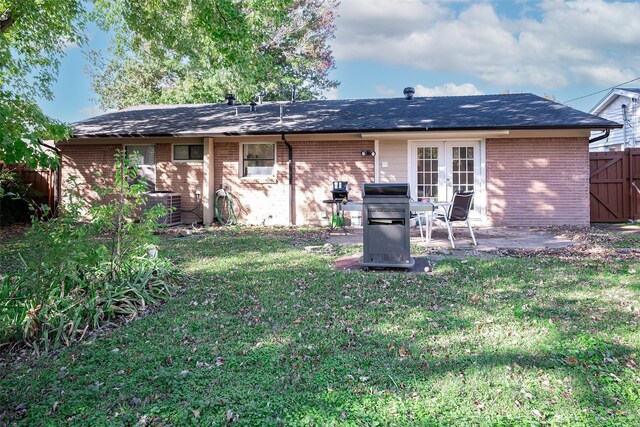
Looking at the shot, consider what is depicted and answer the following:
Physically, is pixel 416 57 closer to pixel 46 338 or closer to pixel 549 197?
pixel 549 197

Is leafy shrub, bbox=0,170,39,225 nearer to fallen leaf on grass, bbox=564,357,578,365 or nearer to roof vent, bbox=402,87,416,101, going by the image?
roof vent, bbox=402,87,416,101

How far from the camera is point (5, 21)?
8.74 meters

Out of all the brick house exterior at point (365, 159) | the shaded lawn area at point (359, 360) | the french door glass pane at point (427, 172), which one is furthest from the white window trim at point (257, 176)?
the shaded lawn area at point (359, 360)

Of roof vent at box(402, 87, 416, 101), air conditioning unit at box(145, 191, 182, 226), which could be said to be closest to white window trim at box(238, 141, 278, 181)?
air conditioning unit at box(145, 191, 182, 226)

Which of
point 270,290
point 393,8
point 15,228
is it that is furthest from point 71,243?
point 393,8

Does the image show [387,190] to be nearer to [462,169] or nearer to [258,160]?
[462,169]

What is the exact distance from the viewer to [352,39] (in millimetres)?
21656

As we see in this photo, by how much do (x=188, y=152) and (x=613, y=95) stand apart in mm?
19964

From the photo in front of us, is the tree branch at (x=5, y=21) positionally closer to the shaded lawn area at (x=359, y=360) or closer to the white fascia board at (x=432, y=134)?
the shaded lawn area at (x=359, y=360)

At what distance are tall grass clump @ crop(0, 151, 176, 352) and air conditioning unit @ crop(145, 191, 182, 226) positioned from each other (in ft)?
21.4

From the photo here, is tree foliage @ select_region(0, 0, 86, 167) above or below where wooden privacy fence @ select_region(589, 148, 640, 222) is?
above

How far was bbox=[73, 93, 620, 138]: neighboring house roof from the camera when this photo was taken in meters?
10.2

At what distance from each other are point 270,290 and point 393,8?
41.4ft

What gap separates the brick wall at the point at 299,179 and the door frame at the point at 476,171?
1.07 m
